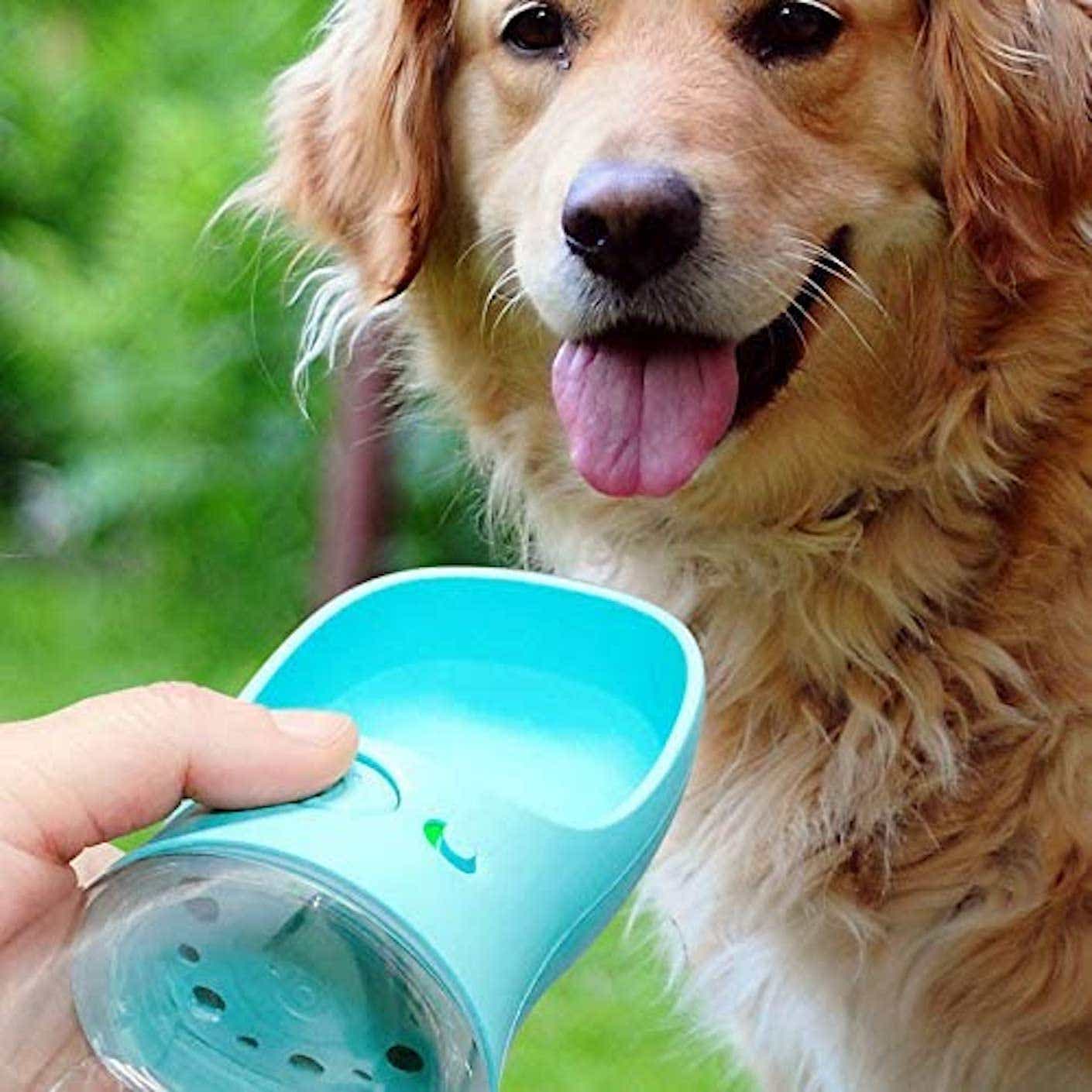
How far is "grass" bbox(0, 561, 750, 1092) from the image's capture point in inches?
152

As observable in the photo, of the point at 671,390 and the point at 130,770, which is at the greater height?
the point at 130,770

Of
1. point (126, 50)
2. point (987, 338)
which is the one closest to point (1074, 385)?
point (987, 338)

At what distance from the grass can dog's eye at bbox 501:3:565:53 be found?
153 cm

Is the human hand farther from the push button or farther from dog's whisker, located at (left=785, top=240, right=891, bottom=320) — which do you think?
dog's whisker, located at (left=785, top=240, right=891, bottom=320)

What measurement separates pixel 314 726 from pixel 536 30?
129 centimetres

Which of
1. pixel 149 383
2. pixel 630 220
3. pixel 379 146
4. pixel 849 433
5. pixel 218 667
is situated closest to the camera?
pixel 630 220

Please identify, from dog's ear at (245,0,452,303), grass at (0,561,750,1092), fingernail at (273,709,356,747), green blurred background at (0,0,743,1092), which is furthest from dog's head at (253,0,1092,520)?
green blurred background at (0,0,743,1092)

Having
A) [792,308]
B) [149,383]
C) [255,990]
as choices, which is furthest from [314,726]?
[149,383]

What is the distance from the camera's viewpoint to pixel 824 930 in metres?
2.46

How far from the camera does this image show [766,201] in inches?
89.5

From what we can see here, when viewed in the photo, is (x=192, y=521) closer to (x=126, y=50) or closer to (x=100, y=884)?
(x=126, y=50)

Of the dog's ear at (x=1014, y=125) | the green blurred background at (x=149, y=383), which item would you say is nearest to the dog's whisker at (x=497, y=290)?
the dog's ear at (x=1014, y=125)

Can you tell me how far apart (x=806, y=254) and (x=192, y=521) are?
3.39 m

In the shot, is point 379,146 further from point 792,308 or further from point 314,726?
point 314,726
